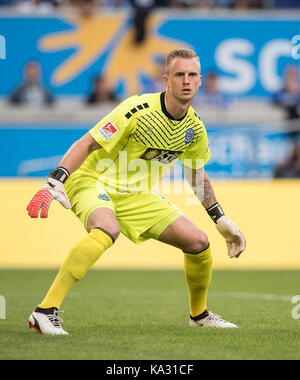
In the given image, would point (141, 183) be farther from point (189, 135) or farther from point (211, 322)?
point (211, 322)

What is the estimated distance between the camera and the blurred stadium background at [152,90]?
1292 cm

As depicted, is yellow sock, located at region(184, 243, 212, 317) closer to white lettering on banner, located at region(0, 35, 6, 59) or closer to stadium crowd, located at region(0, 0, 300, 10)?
white lettering on banner, located at region(0, 35, 6, 59)

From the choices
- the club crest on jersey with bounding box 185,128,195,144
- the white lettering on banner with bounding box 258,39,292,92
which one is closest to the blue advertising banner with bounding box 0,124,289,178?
the white lettering on banner with bounding box 258,39,292,92

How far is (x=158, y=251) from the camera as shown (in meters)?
12.9

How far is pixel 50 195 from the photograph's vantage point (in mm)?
5504

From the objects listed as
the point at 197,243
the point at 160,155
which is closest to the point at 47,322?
the point at 197,243

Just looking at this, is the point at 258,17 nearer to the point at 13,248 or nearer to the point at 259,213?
the point at 259,213

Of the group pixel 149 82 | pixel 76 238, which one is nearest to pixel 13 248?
pixel 76 238

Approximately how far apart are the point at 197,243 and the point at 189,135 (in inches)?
34.0

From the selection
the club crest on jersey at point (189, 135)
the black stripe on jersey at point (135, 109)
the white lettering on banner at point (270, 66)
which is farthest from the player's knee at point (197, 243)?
the white lettering on banner at point (270, 66)

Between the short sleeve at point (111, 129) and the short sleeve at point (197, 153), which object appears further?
the short sleeve at point (197, 153)

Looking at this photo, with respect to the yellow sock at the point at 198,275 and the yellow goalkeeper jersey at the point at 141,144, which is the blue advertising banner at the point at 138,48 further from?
the yellow sock at the point at 198,275

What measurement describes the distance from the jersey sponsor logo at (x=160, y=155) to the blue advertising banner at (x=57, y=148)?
7793 millimetres

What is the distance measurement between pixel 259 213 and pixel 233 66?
511cm
